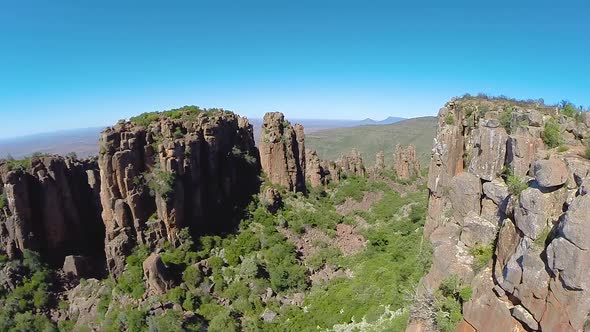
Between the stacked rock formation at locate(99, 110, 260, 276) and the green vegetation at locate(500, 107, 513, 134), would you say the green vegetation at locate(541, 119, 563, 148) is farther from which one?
the stacked rock formation at locate(99, 110, 260, 276)

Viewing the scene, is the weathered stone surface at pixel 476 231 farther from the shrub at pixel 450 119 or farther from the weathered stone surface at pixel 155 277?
the weathered stone surface at pixel 155 277

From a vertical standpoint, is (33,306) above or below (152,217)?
below

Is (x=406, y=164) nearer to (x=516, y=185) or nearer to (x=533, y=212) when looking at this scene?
(x=516, y=185)

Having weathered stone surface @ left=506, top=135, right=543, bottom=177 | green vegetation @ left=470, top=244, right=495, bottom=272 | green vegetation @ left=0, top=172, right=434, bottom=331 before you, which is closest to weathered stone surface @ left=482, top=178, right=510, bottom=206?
weathered stone surface @ left=506, top=135, right=543, bottom=177

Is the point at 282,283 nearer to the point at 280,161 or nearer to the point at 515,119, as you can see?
the point at 280,161

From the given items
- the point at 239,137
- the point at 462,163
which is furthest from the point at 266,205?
the point at 462,163

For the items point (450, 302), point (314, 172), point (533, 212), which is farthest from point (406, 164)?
point (533, 212)
